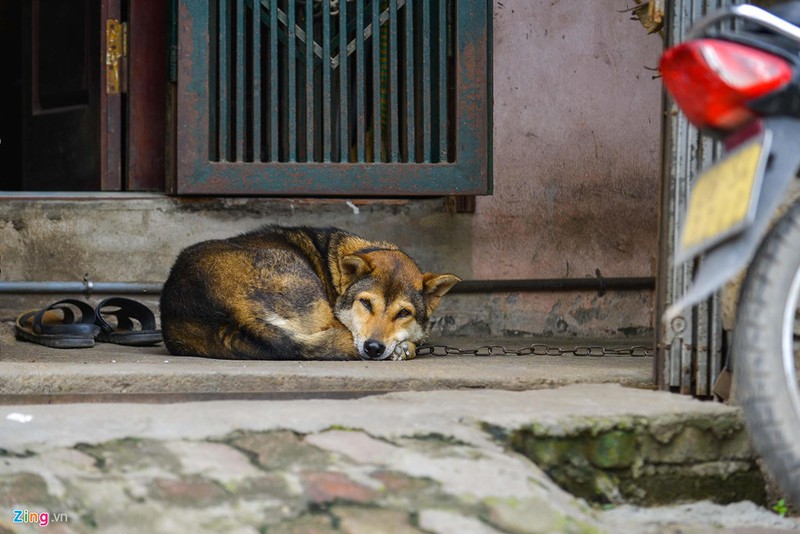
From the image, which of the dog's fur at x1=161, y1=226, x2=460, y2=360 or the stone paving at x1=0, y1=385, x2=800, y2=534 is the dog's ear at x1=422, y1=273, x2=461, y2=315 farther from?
the stone paving at x1=0, y1=385, x2=800, y2=534

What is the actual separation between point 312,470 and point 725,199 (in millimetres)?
1307

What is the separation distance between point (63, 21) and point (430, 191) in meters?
3.00

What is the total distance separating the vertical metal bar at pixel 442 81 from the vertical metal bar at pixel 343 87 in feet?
1.57

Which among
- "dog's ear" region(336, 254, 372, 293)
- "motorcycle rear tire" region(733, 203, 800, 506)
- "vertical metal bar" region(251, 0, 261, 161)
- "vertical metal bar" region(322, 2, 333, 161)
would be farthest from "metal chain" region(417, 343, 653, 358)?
"motorcycle rear tire" region(733, 203, 800, 506)

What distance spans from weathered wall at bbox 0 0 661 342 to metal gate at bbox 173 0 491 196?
1.57ft

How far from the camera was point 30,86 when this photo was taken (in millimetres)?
7711

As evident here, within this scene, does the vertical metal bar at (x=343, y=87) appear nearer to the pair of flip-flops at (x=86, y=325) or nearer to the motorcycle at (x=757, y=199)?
the pair of flip-flops at (x=86, y=325)

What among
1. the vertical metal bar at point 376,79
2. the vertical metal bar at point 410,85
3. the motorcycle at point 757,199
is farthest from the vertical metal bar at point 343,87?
the motorcycle at point 757,199

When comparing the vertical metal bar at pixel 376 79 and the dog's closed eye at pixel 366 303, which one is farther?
the vertical metal bar at pixel 376 79

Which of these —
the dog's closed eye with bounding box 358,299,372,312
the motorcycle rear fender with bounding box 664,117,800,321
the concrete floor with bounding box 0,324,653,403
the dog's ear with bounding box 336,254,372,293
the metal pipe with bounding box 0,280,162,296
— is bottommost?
the concrete floor with bounding box 0,324,653,403

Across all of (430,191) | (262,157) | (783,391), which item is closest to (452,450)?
(783,391)

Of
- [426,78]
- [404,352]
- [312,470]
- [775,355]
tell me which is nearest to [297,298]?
[404,352]

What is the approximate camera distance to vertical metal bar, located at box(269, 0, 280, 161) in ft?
19.0

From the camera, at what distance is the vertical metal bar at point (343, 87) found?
5.80m
